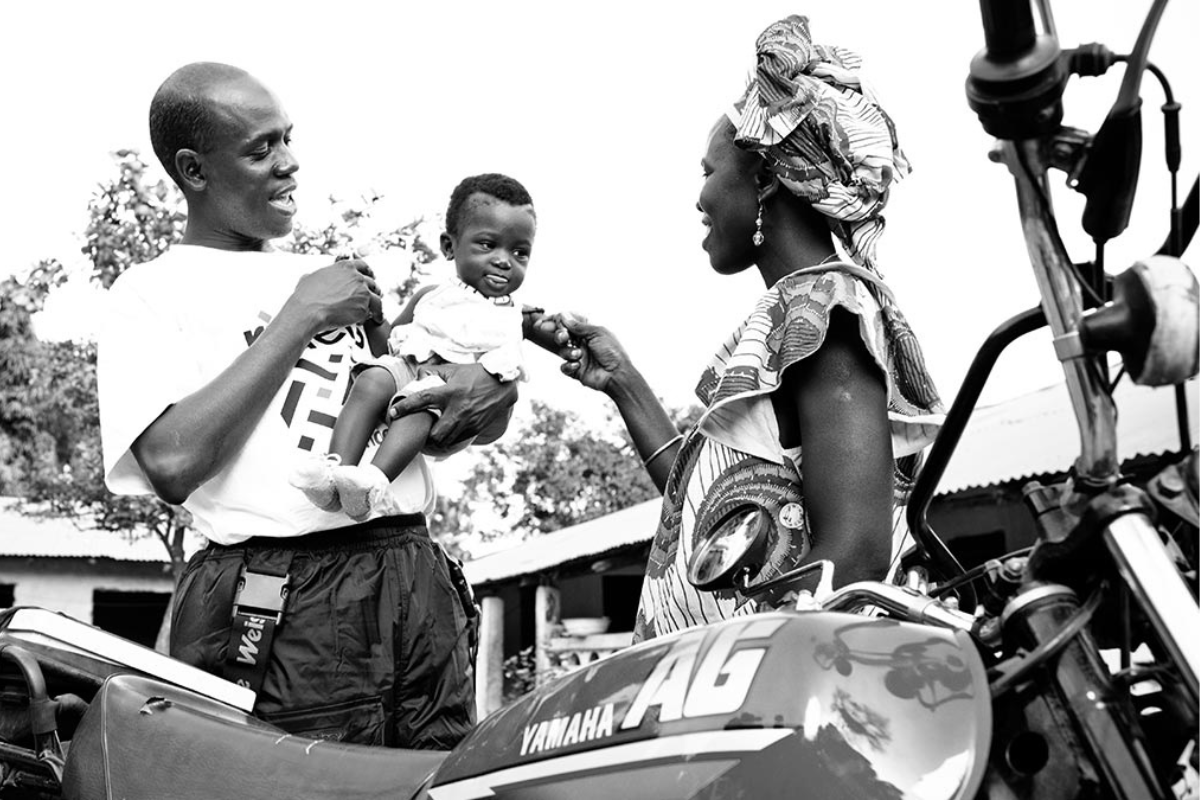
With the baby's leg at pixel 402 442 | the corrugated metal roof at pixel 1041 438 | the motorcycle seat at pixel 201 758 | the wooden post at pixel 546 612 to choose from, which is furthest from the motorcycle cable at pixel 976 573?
the wooden post at pixel 546 612

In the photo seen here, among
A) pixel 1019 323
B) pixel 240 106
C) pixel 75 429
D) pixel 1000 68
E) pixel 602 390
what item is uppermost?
pixel 240 106

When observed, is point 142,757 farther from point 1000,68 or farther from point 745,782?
point 1000,68

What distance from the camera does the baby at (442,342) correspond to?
2715 mm

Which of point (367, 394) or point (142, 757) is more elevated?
point (367, 394)

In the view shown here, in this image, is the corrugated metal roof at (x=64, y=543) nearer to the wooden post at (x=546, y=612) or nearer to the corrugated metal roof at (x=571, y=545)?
the corrugated metal roof at (x=571, y=545)

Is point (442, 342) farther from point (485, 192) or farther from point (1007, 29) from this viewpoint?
point (1007, 29)

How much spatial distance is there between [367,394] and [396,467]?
0.87ft

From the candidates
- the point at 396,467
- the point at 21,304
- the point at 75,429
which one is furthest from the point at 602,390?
the point at 75,429

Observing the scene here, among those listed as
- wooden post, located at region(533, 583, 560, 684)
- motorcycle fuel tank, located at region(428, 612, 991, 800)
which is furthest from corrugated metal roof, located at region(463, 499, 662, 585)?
motorcycle fuel tank, located at region(428, 612, 991, 800)

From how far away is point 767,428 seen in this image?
2.04 m

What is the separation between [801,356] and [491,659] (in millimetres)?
16760

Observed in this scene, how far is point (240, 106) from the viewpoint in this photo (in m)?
2.94

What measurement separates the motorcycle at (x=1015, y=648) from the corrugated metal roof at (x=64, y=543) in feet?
73.3

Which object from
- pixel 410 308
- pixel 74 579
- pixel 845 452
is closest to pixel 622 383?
pixel 845 452
